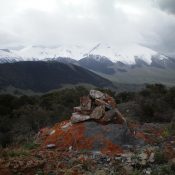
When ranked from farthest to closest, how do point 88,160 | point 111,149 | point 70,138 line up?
1. point 70,138
2. point 111,149
3. point 88,160

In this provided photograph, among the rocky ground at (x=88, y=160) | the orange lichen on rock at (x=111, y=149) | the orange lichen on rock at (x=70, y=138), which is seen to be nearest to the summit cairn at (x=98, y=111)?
the orange lichen on rock at (x=70, y=138)

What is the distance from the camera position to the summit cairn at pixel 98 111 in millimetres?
15906

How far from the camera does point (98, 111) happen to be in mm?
16016

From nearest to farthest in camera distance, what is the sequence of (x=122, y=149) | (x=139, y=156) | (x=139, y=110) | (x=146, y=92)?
(x=139, y=156) → (x=122, y=149) → (x=139, y=110) → (x=146, y=92)

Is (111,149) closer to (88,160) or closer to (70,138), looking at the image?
(70,138)

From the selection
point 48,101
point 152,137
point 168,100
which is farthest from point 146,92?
point 152,137

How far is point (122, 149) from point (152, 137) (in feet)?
7.23

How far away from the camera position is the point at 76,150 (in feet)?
45.9

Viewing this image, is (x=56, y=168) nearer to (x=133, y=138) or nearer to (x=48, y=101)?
(x=133, y=138)

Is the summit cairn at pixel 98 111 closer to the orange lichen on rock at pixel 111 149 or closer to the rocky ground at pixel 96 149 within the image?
the rocky ground at pixel 96 149

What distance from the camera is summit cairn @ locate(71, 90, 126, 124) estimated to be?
1591cm

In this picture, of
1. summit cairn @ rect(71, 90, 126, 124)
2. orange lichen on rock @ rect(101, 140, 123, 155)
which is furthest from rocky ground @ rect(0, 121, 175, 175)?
summit cairn @ rect(71, 90, 126, 124)

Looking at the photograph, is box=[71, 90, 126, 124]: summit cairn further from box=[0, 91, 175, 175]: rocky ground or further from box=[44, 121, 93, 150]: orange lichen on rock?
box=[44, 121, 93, 150]: orange lichen on rock

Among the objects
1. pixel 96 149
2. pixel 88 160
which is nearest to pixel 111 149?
pixel 96 149
